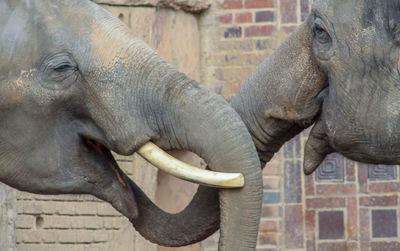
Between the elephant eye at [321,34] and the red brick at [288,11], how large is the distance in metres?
2.59

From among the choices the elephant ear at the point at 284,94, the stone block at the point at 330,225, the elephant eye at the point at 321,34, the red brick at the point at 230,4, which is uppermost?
the elephant eye at the point at 321,34

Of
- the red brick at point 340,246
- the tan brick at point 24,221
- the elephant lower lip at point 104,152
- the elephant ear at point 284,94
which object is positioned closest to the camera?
the elephant lower lip at point 104,152

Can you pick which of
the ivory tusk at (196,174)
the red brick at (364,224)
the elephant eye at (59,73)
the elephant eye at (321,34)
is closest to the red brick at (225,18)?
the red brick at (364,224)

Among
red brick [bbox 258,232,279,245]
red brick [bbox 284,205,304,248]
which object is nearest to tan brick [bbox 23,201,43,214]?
red brick [bbox 258,232,279,245]

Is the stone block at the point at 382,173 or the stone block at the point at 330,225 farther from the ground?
the stone block at the point at 382,173

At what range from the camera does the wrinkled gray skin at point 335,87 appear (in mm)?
3963

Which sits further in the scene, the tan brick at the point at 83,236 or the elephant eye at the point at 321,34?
the tan brick at the point at 83,236

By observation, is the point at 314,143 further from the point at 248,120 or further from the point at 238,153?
the point at 238,153

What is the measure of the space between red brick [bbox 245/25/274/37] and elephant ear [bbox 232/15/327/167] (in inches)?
95.2

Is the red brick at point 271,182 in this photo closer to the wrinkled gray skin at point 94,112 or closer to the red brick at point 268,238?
the red brick at point 268,238

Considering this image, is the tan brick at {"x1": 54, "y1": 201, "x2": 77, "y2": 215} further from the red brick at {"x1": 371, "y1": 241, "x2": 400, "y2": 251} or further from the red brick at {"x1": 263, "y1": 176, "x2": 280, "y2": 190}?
the red brick at {"x1": 371, "y1": 241, "x2": 400, "y2": 251}

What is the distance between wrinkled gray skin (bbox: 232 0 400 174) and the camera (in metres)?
3.96

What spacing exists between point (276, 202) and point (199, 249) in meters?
0.54

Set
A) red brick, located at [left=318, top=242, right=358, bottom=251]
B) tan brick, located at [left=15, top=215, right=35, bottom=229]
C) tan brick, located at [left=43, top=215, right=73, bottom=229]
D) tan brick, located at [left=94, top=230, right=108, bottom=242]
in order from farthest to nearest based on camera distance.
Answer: red brick, located at [left=318, top=242, right=358, bottom=251] → tan brick, located at [left=94, top=230, right=108, bottom=242] → tan brick, located at [left=43, top=215, right=73, bottom=229] → tan brick, located at [left=15, top=215, right=35, bottom=229]
